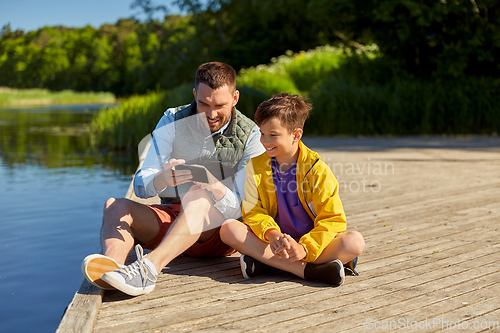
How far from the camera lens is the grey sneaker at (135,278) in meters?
2.28

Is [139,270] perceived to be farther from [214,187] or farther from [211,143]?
[211,143]

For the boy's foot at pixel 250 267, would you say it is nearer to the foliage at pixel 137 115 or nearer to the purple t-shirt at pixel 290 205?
the purple t-shirt at pixel 290 205

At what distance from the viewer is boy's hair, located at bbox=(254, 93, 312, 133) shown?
2.52m

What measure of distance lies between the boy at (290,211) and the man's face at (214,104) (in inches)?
11.2

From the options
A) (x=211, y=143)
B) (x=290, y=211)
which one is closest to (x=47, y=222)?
(x=211, y=143)

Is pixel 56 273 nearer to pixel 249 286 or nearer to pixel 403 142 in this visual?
pixel 249 286

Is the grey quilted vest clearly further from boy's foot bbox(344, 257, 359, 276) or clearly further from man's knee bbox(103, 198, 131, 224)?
boy's foot bbox(344, 257, 359, 276)

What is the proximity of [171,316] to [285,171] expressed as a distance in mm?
967

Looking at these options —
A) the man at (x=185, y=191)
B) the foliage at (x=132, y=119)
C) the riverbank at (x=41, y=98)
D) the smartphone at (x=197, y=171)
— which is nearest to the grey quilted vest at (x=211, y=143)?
the man at (x=185, y=191)

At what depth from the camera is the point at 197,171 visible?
259cm

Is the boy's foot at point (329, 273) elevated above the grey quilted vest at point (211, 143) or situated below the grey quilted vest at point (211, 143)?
below

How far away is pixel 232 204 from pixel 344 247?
64 centimetres

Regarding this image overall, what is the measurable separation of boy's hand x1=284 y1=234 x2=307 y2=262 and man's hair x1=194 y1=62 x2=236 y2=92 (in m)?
0.95

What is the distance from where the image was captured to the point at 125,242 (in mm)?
2611
